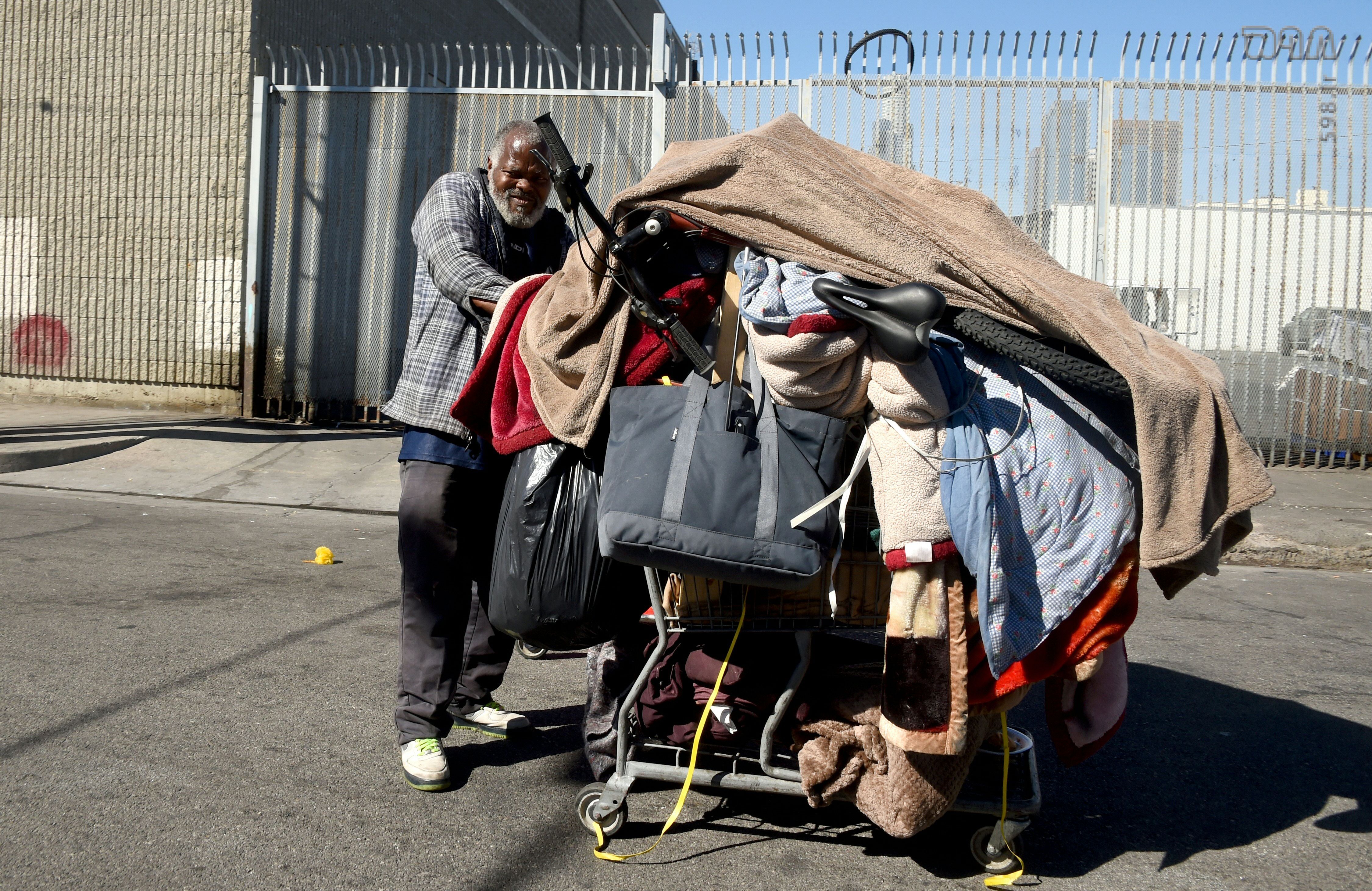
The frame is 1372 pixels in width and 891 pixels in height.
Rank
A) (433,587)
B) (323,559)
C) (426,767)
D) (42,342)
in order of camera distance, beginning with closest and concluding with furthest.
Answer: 1. (426,767)
2. (433,587)
3. (323,559)
4. (42,342)

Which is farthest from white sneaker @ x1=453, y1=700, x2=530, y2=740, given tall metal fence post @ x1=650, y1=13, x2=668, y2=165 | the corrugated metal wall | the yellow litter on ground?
the corrugated metal wall

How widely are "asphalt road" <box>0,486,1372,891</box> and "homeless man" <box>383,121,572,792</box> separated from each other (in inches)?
11.8

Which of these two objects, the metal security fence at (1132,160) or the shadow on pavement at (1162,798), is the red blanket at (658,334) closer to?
the shadow on pavement at (1162,798)

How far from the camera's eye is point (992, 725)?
2643 mm

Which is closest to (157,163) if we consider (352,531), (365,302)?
(365,302)

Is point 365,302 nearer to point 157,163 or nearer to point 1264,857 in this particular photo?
point 157,163

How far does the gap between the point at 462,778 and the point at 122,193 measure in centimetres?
1024

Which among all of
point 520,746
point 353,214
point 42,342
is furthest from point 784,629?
point 42,342

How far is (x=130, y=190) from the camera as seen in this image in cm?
1111

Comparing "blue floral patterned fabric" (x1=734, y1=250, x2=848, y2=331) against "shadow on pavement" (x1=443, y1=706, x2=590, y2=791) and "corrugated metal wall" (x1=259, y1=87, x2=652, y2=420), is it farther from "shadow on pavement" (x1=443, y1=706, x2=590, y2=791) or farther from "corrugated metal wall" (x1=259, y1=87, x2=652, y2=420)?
"corrugated metal wall" (x1=259, y1=87, x2=652, y2=420)

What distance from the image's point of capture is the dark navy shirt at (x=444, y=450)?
10.3ft

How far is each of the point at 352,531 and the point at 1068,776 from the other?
4.97 metres

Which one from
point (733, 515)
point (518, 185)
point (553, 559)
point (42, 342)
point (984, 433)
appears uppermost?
point (518, 185)

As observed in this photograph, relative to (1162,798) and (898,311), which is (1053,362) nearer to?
(898,311)
